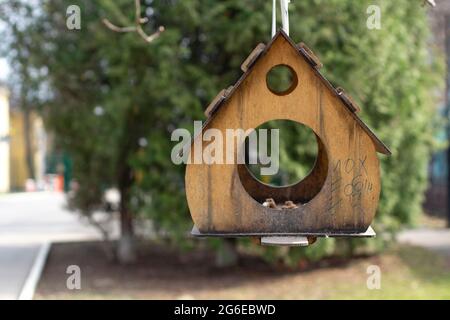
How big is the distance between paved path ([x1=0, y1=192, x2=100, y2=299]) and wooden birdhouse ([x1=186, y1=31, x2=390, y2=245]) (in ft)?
20.2

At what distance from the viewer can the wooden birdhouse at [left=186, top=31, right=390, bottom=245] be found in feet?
11.3

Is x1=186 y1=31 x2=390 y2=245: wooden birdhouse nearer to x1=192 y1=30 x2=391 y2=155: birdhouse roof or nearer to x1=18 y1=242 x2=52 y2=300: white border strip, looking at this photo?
x1=192 y1=30 x2=391 y2=155: birdhouse roof

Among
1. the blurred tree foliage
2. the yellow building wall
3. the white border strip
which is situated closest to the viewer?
the white border strip

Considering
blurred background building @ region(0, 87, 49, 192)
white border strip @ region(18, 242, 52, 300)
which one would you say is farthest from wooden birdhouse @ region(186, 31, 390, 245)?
blurred background building @ region(0, 87, 49, 192)

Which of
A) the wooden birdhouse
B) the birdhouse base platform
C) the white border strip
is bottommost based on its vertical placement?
the white border strip

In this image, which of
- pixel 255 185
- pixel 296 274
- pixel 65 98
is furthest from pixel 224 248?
pixel 255 185

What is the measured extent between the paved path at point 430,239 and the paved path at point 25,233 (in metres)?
6.56

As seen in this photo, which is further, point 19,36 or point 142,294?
point 19,36

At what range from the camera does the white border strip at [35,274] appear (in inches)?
356

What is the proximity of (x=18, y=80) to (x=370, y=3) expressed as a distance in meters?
5.86

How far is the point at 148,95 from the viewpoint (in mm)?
10219

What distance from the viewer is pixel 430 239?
49.4 ft
